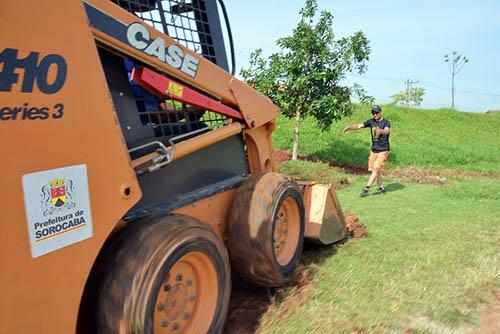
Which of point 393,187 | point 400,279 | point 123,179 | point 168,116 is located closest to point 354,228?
point 400,279

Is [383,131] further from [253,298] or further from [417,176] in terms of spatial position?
[253,298]

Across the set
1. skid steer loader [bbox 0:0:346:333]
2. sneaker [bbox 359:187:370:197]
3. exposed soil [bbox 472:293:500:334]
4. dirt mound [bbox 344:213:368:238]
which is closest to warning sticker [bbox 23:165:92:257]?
skid steer loader [bbox 0:0:346:333]

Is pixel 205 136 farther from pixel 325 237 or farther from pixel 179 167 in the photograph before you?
pixel 325 237

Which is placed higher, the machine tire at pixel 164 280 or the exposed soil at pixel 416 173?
the machine tire at pixel 164 280

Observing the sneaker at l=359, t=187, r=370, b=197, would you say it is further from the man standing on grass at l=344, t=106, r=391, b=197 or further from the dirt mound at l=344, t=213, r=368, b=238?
the dirt mound at l=344, t=213, r=368, b=238

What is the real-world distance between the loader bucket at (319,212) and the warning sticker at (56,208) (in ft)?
9.20

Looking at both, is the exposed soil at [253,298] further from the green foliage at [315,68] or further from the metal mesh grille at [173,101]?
the green foliage at [315,68]

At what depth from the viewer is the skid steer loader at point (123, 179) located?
1.98 m

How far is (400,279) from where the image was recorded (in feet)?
13.5

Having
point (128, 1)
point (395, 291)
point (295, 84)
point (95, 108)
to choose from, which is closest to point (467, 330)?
point (395, 291)

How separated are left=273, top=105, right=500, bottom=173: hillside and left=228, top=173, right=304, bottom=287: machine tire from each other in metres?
10.8

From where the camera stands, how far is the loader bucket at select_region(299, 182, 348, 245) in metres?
4.71

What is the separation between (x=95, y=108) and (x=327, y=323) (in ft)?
6.95

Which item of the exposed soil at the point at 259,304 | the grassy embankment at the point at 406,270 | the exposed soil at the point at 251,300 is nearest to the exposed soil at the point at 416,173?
the grassy embankment at the point at 406,270
